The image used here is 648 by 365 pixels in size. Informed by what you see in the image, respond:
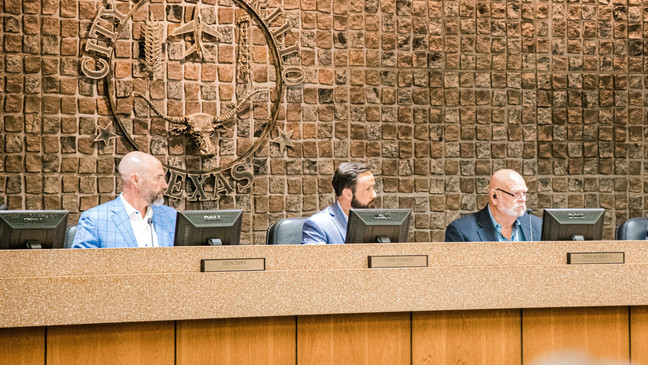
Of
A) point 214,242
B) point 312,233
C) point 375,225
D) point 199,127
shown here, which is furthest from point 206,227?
point 199,127

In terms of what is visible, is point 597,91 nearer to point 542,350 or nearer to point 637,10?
point 637,10

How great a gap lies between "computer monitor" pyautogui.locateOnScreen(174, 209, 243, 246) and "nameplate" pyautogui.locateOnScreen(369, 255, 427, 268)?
0.62 m

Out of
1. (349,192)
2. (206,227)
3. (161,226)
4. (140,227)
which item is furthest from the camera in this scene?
(349,192)

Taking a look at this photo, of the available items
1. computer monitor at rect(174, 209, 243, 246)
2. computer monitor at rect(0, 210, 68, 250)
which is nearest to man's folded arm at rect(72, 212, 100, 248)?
computer monitor at rect(0, 210, 68, 250)

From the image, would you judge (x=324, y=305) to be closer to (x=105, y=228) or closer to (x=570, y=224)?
(x=570, y=224)

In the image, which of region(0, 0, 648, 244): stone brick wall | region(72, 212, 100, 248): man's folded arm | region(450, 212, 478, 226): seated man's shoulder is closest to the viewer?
region(72, 212, 100, 248): man's folded arm

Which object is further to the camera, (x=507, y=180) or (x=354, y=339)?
(x=507, y=180)

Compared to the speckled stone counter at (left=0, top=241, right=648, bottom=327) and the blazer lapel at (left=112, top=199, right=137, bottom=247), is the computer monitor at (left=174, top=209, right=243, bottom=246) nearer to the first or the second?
the speckled stone counter at (left=0, top=241, right=648, bottom=327)

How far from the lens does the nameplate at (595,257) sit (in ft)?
8.57

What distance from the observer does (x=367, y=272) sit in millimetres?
2396

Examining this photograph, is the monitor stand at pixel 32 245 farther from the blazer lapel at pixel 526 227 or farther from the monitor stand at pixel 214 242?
the blazer lapel at pixel 526 227

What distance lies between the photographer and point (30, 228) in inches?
102

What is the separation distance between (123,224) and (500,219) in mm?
2035

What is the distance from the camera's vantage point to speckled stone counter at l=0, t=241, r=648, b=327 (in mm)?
2164
